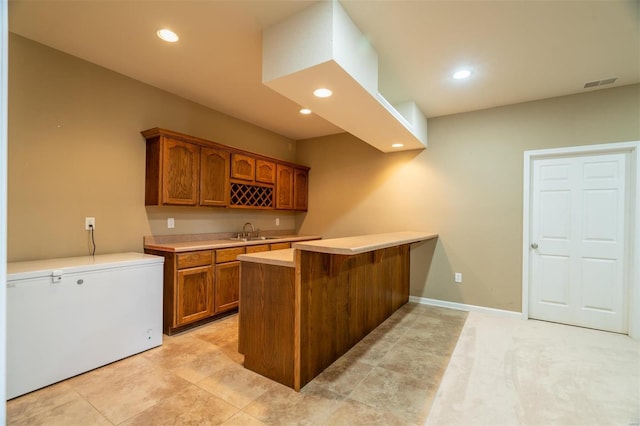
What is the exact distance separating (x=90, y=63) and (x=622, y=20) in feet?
14.0

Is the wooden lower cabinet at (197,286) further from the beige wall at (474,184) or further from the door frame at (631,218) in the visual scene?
the door frame at (631,218)

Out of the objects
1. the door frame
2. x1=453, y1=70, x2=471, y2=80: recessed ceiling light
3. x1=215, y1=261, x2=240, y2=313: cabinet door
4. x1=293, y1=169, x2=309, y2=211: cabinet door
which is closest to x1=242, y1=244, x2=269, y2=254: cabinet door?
x1=215, y1=261, x2=240, y2=313: cabinet door

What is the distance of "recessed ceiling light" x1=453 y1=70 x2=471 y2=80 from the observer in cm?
277

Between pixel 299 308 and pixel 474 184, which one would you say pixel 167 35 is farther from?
pixel 474 184

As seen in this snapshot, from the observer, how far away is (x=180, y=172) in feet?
10.4

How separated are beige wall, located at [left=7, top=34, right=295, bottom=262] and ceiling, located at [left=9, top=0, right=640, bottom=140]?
20cm

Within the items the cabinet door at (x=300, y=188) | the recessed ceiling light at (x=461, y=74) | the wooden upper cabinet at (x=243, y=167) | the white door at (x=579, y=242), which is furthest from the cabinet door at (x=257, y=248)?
the white door at (x=579, y=242)

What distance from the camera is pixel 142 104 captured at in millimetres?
3102

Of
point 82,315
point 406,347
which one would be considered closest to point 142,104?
point 82,315

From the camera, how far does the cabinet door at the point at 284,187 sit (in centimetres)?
455

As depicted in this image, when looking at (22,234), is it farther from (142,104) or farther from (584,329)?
(584,329)

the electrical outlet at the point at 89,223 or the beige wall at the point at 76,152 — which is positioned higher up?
the beige wall at the point at 76,152

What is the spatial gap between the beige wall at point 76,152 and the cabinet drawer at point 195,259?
0.60 m

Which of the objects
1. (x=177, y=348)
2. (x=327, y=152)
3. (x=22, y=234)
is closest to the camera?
(x=22, y=234)
